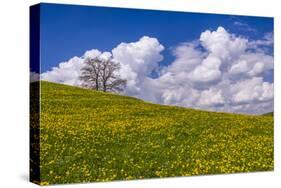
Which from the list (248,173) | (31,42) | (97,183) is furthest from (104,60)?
(248,173)

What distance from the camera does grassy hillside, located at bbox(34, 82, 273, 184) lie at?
17.6m

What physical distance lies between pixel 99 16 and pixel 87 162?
11.3 ft

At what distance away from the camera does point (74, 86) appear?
1819cm

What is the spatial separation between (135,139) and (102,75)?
5.68ft

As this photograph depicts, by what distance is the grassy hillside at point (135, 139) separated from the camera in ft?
57.8

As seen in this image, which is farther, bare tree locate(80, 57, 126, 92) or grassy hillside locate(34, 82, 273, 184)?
bare tree locate(80, 57, 126, 92)

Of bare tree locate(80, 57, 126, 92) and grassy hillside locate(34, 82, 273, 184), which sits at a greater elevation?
bare tree locate(80, 57, 126, 92)

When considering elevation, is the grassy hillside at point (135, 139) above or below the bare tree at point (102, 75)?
below

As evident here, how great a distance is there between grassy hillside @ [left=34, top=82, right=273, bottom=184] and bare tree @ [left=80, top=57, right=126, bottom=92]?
20 cm

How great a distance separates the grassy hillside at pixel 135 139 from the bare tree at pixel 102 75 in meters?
0.20

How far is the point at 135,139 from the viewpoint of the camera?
→ 1866cm

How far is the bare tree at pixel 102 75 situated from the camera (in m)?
18.2

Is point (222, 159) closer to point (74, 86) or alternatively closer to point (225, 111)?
point (225, 111)

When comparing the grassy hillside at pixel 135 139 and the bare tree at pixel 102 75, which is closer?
the grassy hillside at pixel 135 139
